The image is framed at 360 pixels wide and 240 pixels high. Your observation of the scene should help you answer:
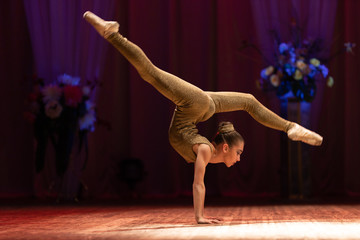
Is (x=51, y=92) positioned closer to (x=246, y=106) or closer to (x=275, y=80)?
(x=275, y=80)

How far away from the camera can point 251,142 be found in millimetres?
5594

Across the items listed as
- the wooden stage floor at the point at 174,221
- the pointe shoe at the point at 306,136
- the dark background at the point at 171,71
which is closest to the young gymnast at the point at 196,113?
the pointe shoe at the point at 306,136

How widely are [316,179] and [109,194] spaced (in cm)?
210

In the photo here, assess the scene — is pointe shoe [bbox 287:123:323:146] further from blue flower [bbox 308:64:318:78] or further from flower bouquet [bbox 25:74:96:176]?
flower bouquet [bbox 25:74:96:176]

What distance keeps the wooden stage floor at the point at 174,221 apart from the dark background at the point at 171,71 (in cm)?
107

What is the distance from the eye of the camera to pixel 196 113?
3.10m

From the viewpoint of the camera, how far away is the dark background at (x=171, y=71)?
5.52m

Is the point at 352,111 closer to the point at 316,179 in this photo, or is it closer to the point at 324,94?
the point at 324,94

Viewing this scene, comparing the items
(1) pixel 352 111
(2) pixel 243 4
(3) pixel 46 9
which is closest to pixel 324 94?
(1) pixel 352 111

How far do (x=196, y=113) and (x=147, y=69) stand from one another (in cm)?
39

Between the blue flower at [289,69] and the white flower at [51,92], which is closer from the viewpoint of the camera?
the blue flower at [289,69]

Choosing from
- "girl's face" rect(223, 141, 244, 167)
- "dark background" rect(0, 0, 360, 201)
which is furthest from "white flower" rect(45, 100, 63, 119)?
"girl's face" rect(223, 141, 244, 167)

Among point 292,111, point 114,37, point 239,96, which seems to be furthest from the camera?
point 292,111

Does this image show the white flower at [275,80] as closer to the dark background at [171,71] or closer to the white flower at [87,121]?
the dark background at [171,71]
